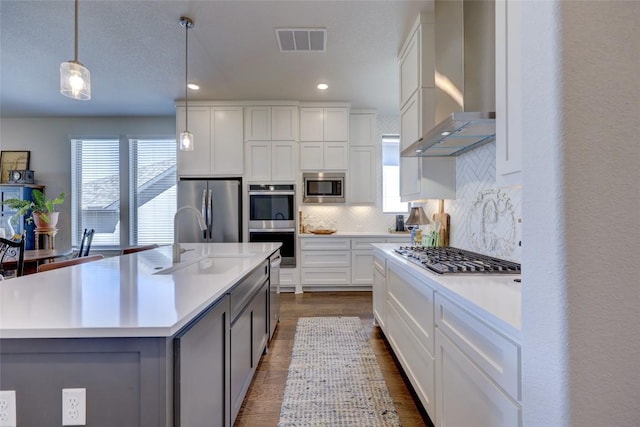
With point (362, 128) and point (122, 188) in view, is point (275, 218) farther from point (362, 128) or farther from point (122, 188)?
point (122, 188)

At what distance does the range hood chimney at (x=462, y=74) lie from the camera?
1.89 metres

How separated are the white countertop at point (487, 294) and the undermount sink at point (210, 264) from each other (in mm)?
1346

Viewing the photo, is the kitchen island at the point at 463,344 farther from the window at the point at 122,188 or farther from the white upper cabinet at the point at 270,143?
the window at the point at 122,188

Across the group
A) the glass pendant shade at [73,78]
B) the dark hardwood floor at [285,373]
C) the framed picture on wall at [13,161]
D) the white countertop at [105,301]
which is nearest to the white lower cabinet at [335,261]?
the dark hardwood floor at [285,373]

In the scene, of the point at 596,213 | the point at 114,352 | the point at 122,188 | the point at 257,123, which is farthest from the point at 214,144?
the point at 596,213

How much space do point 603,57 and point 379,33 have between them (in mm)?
2594

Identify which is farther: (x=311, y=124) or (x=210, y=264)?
(x=311, y=124)

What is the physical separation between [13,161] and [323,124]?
545 centimetres

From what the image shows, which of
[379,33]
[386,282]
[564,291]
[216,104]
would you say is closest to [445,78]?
[379,33]

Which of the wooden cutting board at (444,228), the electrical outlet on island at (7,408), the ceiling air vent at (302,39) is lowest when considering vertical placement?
the electrical outlet on island at (7,408)

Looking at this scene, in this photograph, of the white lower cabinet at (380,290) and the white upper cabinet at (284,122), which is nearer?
the white lower cabinet at (380,290)

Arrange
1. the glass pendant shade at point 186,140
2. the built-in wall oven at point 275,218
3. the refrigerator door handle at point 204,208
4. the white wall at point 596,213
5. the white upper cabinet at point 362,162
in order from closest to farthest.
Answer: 1. the white wall at point 596,213
2. the glass pendant shade at point 186,140
3. the refrigerator door handle at point 204,208
4. the built-in wall oven at point 275,218
5. the white upper cabinet at point 362,162

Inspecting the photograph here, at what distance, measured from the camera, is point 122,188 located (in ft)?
17.5

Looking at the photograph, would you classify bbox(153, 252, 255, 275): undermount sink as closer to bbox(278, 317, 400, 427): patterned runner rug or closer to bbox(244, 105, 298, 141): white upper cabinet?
bbox(278, 317, 400, 427): patterned runner rug
